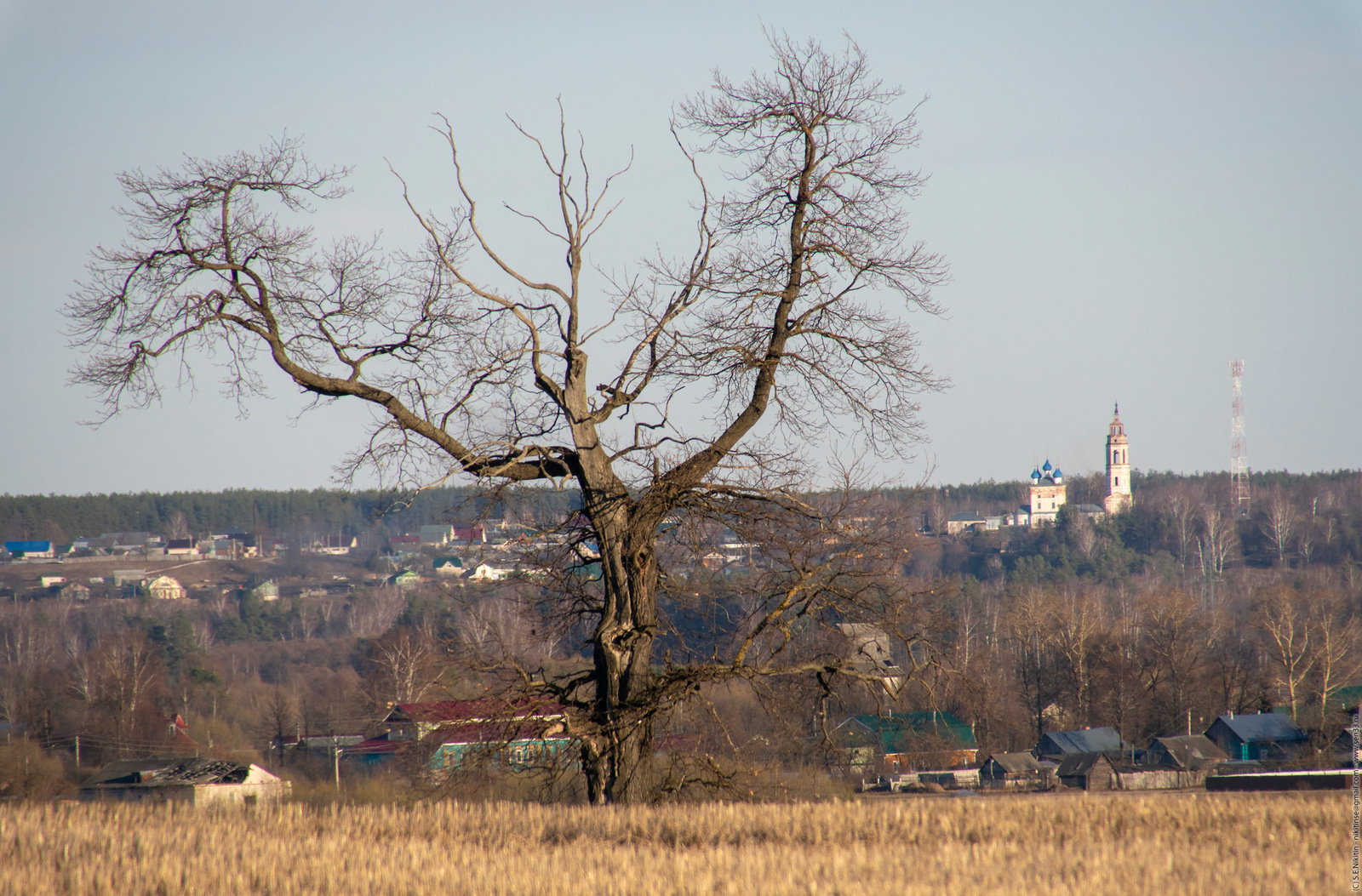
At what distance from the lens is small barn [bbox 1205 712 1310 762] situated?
6862 cm

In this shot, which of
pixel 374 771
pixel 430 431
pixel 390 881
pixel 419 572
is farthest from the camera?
pixel 419 572

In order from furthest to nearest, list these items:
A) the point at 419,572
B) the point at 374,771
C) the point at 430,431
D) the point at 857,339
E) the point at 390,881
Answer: the point at 419,572 → the point at 374,771 → the point at 857,339 → the point at 430,431 → the point at 390,881

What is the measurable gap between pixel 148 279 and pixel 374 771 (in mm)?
49865

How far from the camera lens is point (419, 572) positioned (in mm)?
179625

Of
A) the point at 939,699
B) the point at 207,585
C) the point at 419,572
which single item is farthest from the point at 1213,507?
the point at 939,699

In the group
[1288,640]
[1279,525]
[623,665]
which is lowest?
[1288,640]

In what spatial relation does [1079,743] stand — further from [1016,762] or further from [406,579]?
[406,579]

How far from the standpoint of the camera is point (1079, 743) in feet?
238

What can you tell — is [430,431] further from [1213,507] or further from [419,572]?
[1213,507]

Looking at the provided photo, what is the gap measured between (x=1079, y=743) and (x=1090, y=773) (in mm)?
10165

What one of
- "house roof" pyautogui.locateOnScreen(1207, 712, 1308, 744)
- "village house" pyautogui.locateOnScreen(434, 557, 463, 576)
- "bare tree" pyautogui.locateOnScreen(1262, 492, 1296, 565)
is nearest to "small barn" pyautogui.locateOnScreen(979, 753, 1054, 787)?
"house roof" pyautogui.locateOnScreen(1207, 712, 1308, 744)

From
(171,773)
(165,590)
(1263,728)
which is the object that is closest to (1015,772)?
(1263,728)

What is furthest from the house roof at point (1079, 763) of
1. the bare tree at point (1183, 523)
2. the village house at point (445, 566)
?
the bare tree at point (1183, 523)

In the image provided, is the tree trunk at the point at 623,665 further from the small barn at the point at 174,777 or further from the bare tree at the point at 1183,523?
the bare tree at the point at 1183,523
